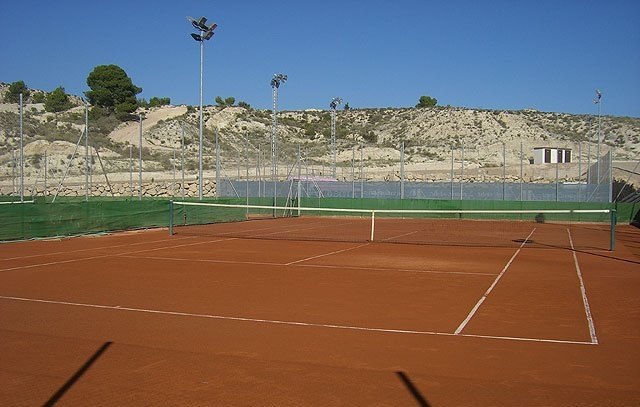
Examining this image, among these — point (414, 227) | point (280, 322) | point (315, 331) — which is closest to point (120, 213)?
point (414, 227)

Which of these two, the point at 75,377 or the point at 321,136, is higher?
the point at 321,136

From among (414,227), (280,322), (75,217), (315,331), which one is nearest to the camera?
(315,331)

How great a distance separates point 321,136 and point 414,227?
6004cm

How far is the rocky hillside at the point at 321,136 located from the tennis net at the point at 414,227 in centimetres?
654

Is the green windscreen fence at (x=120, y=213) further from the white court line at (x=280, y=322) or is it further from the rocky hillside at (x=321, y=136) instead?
the white court line at (x=280, y=322)

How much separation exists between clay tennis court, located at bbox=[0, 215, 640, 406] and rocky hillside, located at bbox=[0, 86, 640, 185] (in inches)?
1171

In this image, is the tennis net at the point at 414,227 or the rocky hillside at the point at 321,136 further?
the rocky hillside at the point at 321,136

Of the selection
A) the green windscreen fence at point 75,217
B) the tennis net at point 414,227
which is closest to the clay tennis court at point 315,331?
the green windscreen fence at point 75,217

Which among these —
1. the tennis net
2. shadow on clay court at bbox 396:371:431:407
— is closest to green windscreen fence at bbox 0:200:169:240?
the tennis net

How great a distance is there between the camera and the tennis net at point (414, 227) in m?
25.9

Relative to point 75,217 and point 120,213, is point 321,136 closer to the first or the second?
point 120,213

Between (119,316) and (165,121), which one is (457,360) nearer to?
(119,316)

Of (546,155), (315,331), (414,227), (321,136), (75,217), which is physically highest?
(321,136)

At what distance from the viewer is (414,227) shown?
116 feet
